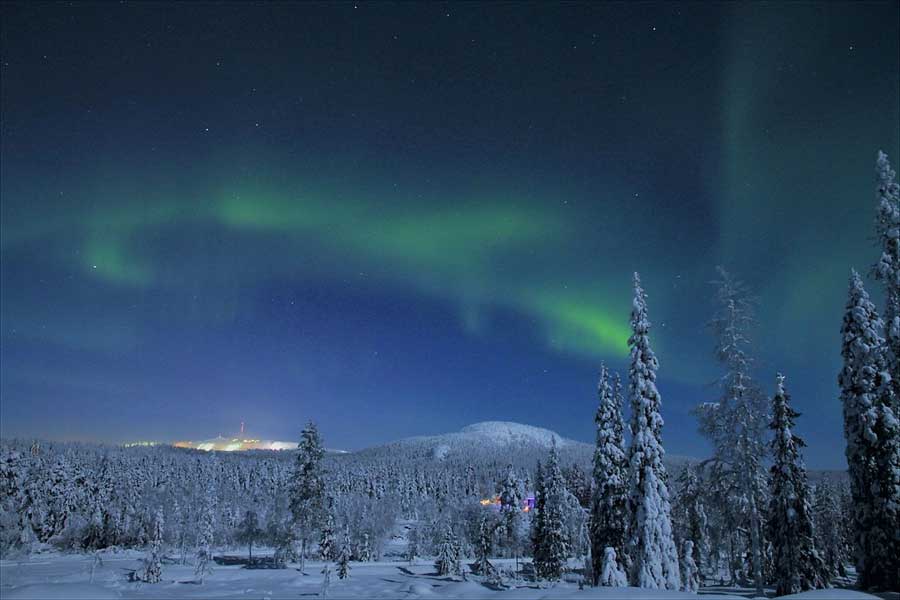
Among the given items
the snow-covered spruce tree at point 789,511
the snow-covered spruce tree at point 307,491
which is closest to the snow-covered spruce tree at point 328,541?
the snow-covered spruce tree at point 307,491

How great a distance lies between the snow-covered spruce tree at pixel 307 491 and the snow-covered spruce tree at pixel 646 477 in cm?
5048

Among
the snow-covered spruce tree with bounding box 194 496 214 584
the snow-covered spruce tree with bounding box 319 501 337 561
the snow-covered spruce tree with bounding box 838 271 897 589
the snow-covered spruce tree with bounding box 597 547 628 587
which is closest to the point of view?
the snow-covered spruce tree with bounding box 838 271 897 589

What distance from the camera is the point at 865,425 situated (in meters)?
28.6

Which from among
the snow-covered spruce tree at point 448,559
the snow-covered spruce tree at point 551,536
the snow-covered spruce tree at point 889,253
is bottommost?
the snow-covered spruce tree at point 448,559

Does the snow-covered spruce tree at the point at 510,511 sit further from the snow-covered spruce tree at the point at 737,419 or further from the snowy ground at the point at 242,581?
the snow-covered spruce tree at the point at 737,419

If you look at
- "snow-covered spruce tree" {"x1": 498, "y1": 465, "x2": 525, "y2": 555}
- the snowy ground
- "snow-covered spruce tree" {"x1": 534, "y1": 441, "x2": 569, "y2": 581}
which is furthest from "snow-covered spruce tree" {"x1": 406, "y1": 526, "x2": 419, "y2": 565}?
"snow-covered spruce tree" {"x1": 534, "y1": 441, "x2": 569, "y2": 581}

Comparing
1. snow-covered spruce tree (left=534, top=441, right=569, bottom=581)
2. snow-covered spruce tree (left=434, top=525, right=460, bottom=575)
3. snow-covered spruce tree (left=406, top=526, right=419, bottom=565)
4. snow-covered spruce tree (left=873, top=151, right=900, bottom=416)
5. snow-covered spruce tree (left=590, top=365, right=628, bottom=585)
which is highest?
snow-covered spruce tree (left=873, top=151, right=900, bottom=416)

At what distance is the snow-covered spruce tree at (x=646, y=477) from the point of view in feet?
98.3

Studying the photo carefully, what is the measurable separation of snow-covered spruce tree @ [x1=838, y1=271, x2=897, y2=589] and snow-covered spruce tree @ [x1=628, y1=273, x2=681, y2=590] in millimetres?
9559

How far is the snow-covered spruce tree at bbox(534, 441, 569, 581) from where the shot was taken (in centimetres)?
6228

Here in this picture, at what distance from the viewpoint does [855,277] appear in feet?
97.7

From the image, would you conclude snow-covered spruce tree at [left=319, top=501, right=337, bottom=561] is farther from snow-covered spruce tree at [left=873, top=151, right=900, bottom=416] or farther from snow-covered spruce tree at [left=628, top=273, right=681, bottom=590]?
snow-covered spruce tree at [left=873, top=151, right=900, bottom=416]

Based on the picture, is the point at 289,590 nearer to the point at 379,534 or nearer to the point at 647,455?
the point at 647,455

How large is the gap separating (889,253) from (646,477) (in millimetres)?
16866
